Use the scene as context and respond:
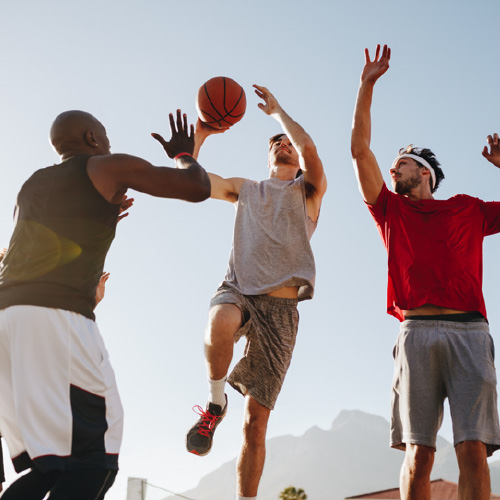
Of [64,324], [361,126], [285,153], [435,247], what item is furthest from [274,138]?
[64,324]

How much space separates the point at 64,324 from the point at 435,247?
3238mm

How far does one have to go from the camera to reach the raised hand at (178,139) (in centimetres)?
367

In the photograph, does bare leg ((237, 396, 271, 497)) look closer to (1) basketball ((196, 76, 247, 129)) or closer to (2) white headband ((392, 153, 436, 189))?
(2) white headband ((392, 153, 436, 189))

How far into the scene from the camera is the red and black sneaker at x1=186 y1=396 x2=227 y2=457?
196 inches

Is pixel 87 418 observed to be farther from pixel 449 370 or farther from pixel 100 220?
pixel 449 370

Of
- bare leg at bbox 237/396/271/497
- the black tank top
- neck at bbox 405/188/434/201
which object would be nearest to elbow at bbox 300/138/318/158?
neck at bbox 405/188/434/201

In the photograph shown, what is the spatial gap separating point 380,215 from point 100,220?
295 centimetres

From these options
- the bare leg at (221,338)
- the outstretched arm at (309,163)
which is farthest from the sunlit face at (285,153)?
the bare leg at (221,338)

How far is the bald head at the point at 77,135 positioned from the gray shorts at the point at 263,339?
7.33 feet

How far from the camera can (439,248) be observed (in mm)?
5133

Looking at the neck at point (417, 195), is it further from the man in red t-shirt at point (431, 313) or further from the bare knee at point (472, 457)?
the bare knee at point (472, 457)

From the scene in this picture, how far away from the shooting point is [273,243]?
5.63 m

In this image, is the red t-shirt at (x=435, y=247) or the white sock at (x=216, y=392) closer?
the red t-shirt at (x=435, y=247)

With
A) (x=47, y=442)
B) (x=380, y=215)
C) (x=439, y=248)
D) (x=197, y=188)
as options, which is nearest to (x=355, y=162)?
(x=380, y=215)
